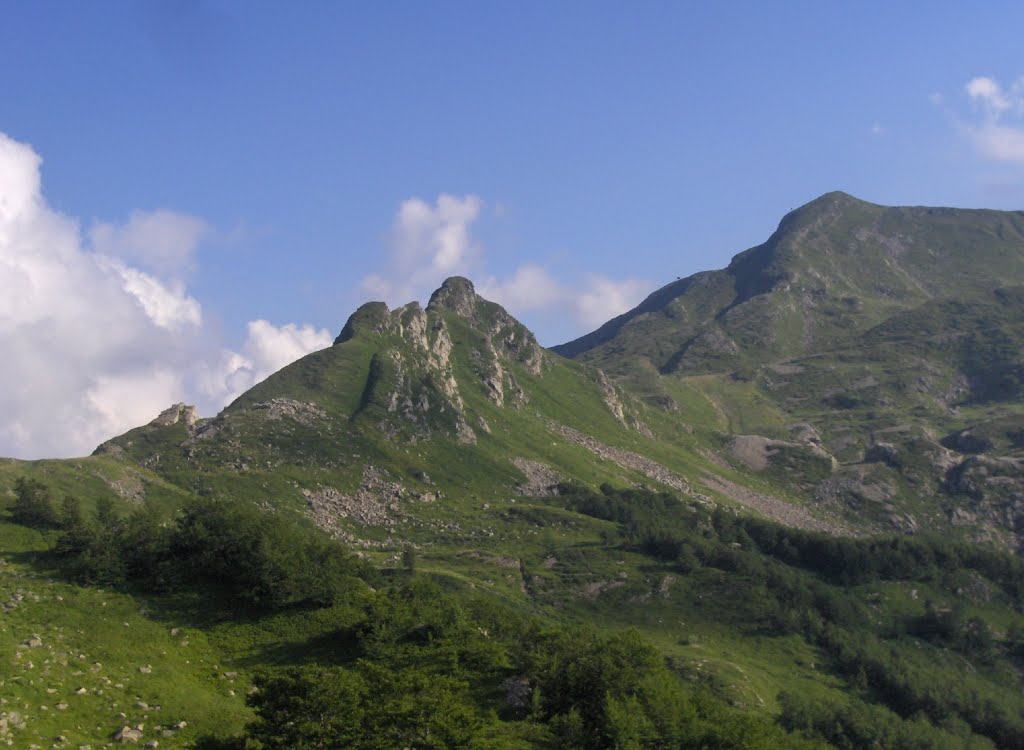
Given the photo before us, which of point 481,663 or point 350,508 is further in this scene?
point 350,508

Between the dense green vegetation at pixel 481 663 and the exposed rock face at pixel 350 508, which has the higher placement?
the exposed rock face at pixel 350 508

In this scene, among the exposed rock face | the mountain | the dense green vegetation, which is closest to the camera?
the dense green vegetation

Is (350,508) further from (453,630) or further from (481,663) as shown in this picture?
(481,663)

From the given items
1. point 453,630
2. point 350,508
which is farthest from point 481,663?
point 350,508

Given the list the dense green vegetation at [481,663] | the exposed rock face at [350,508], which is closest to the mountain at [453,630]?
the dense green vegetation at [481,663]

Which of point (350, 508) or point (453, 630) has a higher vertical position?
point (350, 508)

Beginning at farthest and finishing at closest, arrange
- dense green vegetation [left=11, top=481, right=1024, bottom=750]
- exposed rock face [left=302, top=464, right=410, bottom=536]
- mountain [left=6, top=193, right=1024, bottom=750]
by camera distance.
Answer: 1. exposed rock face [left=302, top=464, right=410, bottom=536]
2. mountain [left=6, top=193, right=1024, bottom=750]
3. dense green vegetation [left=11, top=481, right=1024, bottom=750]

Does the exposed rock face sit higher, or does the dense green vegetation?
the exposed rock face

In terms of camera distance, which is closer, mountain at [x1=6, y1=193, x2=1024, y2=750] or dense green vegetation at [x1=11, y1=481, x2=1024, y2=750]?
dense green vegetation at [x1=11, y1=481, x2=1024, y2=750]

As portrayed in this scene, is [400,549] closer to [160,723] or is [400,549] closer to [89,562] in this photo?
[89,562]

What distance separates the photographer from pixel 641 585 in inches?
6201

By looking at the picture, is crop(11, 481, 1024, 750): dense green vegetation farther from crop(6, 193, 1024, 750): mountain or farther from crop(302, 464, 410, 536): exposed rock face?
crop(302, 464, 410, 536): exposed rock face

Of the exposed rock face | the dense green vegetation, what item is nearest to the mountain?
the dense green vegetation

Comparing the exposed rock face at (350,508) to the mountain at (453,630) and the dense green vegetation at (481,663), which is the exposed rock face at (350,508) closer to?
the mountain at (453,630)
